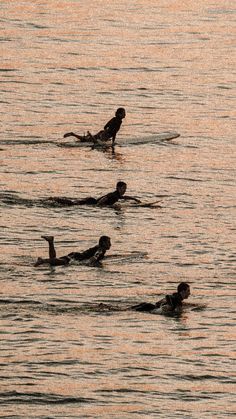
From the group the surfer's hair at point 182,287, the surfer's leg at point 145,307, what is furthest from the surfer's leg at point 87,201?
the surfer's hair at point 182,287

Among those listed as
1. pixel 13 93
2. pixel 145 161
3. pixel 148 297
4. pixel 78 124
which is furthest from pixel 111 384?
pixel 13 93

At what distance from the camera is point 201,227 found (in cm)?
4891

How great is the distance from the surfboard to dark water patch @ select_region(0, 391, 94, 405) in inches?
946

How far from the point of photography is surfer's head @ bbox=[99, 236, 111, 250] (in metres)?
42.7

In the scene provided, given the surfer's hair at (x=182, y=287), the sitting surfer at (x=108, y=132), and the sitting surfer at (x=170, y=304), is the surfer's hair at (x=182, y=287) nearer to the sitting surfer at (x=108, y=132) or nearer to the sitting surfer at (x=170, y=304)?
the sitting surfer at (x=170, y=304)

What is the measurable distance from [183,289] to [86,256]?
14.7ft

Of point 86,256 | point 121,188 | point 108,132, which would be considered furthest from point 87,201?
point 108,132

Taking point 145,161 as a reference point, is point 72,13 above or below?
above

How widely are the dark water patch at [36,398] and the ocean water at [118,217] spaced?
4 cm

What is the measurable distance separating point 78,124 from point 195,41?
65.7 ft

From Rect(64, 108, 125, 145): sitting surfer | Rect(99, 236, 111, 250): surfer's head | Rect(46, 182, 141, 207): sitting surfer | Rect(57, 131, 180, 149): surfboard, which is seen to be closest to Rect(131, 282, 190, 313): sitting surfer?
Rect(99, 236, 111, 250): surfer's head

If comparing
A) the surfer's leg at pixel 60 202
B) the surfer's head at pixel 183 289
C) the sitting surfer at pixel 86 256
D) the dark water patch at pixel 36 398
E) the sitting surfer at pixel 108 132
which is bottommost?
the dark water patch at pixel 36 398

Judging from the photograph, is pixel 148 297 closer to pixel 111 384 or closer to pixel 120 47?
pixel 111 384

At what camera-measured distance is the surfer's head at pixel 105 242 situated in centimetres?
4266
